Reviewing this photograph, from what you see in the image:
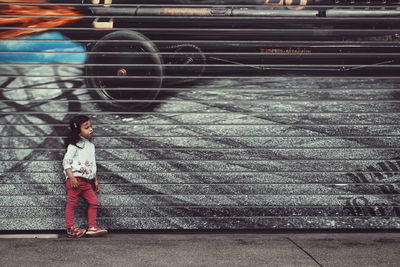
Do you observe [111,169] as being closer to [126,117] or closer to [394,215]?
[126,117]

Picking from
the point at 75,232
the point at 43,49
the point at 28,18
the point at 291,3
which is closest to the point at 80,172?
the point at 75,232

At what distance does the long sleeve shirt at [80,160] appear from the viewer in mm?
5066

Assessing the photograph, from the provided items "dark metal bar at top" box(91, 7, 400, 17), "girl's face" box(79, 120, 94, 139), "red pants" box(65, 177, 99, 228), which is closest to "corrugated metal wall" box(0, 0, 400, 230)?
"dark metal bar at top" box(91, 7, 400, 17)

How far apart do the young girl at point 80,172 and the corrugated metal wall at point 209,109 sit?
0.62ft

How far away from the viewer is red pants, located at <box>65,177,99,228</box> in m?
5.11

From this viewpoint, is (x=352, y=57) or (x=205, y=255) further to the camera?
(x=352, y=57)

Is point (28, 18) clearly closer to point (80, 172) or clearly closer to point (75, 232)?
point (80, 172)

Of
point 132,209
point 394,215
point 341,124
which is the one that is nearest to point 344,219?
point 394,215

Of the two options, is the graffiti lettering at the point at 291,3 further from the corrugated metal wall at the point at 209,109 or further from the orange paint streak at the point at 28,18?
the orange paint streak at the point at 28,18

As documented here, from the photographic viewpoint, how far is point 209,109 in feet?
17.5

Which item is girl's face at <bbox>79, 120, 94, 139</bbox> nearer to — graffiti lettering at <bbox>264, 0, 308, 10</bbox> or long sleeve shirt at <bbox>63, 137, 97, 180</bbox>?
long sleeve shirt at <bbox>63, 137, 97, 180</bbox>

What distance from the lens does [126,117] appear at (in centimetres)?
535

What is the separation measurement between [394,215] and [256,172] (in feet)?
4.93

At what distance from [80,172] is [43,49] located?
1.31 meters
